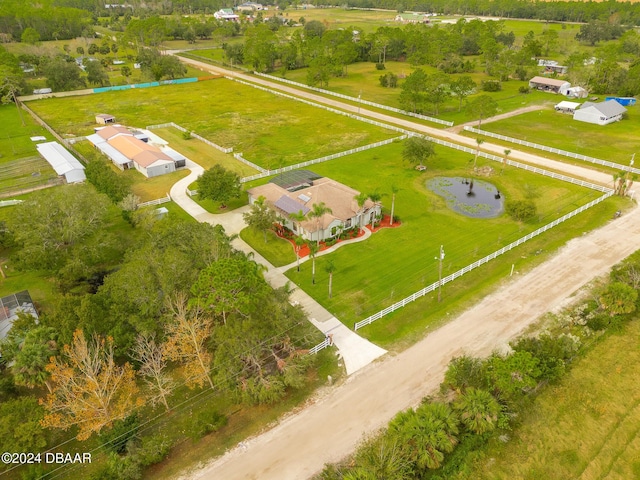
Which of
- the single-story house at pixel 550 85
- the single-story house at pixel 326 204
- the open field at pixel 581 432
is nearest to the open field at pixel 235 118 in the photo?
the single-story house at pixel 326 204

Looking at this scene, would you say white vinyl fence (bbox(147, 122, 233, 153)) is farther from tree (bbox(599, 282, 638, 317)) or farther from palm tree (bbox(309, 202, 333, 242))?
tree (bbox(599, 282, 638, 317))

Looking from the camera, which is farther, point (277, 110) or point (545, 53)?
point (545, 53)

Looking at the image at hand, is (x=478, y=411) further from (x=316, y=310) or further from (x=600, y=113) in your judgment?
(x=600, y=113)

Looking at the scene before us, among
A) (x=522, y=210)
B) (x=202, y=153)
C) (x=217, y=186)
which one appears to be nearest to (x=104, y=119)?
(x=202, y=153)

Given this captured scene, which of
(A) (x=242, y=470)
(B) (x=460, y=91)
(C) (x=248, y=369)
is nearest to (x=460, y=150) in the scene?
(B) (x=460, y=91)

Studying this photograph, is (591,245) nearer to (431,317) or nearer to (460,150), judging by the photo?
(431,317)

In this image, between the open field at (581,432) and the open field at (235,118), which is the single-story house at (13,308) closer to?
the open field at (581,432)
